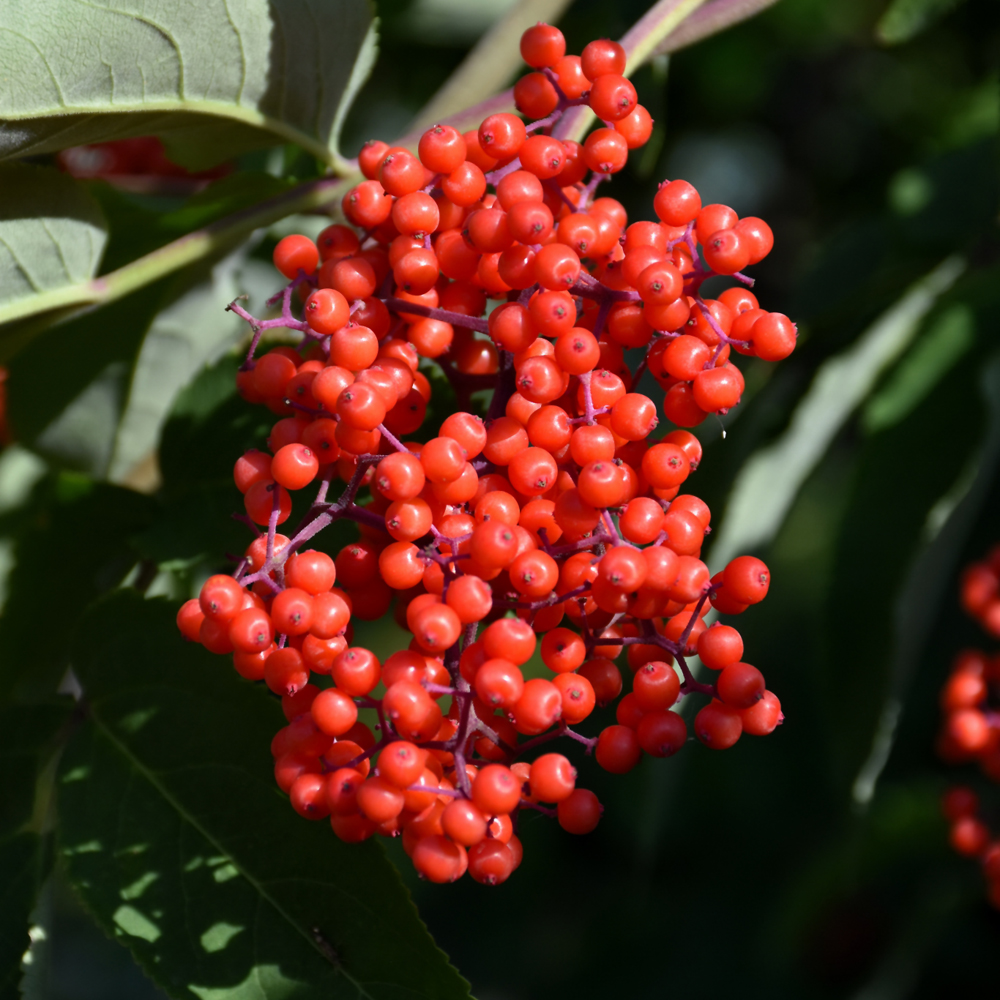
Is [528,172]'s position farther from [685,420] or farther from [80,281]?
[80,281]

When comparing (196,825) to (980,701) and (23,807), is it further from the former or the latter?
(980,701)

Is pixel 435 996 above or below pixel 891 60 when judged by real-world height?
below

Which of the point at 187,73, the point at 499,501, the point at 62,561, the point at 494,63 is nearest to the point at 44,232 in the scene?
the point at 187,73

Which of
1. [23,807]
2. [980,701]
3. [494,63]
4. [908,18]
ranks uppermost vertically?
[908,18]

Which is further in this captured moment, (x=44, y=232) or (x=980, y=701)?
(x=980, y=701)

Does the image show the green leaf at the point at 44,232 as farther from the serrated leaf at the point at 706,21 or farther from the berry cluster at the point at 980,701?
the berry cluster at the point at 980,701

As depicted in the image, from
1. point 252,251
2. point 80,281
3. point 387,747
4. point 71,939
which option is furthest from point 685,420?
point 71,939
